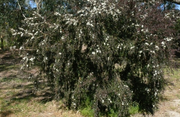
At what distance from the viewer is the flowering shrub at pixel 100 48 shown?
12.8 feet

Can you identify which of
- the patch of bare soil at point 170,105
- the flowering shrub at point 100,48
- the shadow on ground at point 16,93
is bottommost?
the patch of bare soil at point 170,105

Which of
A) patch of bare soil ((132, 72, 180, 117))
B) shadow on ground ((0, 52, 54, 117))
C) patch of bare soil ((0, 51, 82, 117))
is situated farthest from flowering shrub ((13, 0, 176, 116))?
shadow on ground ((0, 52, 54, 117))

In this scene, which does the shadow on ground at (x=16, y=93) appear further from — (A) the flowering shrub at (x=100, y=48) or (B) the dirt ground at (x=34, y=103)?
(A) the flowering shrub at (x=100, y=48)

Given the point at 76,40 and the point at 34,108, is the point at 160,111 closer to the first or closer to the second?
the point at 76,40

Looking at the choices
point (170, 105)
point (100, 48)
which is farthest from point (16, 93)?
point (170, 105)

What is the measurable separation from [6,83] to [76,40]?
5.07m

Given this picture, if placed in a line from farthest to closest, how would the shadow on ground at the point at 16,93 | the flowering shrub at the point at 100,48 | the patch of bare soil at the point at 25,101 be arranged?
the shadow on ground at the point at 16,93 → the patch of bare soil at the point at 25,101 → the flowering shrub at the point at 100,48

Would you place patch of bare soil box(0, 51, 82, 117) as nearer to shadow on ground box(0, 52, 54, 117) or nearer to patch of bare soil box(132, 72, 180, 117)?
shadow on ground box(0, 52, 54, 117)

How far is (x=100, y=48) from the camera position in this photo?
383 cm

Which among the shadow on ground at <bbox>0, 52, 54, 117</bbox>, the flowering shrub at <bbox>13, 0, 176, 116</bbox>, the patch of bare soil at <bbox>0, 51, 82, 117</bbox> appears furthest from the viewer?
the shadow on ground at <bbox>0, 52, 54, 117</bbox>

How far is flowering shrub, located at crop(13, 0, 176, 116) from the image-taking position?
3.91m

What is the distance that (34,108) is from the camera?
5137mm

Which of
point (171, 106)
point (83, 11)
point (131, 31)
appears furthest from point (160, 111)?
point (83, 11)

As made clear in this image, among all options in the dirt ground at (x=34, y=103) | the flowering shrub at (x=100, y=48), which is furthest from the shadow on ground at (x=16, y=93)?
the flowering shrub at (x=100, y=48)
